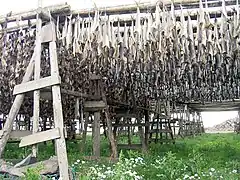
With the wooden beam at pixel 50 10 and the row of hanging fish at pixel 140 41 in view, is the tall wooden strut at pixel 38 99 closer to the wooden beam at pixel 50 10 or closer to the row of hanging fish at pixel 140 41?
the wooden beam at pixel 50 10

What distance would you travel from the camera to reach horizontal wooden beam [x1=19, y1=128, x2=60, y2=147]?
4.78 m

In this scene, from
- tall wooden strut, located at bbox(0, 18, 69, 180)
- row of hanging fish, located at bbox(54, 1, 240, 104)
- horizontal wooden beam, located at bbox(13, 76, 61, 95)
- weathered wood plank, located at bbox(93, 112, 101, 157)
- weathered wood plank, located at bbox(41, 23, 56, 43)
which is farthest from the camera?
weathered wood plank, located at bbox(93, 112, 101, 157)

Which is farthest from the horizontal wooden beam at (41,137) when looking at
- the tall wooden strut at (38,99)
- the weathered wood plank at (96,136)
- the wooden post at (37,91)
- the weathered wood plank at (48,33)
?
the weathered wood plank at (96,136)

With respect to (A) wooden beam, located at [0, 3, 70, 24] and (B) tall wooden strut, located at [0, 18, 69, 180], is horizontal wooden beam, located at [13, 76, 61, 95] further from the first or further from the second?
(A) wooden beam, located at [0, 3, 70, 24]

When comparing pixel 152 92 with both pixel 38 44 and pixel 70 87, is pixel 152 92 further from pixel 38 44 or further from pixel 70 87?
pixel 38 44

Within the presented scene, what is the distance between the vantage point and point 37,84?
517 cm

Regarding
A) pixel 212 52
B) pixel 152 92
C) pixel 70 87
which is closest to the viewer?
pixel 212 52

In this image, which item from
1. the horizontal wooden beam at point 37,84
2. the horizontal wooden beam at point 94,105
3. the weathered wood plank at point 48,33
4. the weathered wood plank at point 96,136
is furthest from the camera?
the horizontal wooden beam at point 94,105

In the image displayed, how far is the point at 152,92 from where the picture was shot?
1202cm

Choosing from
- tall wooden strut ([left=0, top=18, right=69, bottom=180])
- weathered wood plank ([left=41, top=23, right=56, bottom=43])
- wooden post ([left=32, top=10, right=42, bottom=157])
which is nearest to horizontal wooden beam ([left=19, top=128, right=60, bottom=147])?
tall wooden strut ([left=0, top=18, right=69, bottom=180])

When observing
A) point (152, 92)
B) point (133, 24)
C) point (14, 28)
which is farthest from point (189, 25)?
point (152, 92)

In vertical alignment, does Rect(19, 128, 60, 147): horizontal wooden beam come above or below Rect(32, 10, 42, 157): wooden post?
below

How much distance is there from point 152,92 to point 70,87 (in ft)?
14.0

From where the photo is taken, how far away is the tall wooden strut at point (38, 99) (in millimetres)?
4762
